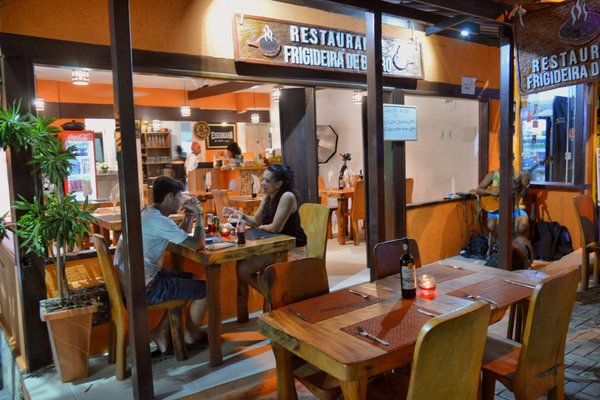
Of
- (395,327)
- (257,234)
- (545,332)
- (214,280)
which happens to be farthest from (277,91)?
(545,332)

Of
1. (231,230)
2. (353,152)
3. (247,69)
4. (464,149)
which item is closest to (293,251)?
(231,230)

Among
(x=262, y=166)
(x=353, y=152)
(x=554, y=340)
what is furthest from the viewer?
(x=353, y=152)

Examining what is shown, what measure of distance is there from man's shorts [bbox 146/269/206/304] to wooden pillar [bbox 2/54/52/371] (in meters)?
0.75

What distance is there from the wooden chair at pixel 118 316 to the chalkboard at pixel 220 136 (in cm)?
866

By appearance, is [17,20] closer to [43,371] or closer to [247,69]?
[247,69]

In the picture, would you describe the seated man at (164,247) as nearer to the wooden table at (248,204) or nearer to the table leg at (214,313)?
the table leg at (214,313)

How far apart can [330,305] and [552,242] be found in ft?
16.1

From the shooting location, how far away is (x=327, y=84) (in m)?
4.77

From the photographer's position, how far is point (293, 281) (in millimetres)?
2547

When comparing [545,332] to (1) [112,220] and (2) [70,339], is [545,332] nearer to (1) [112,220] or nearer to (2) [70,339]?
(2) [70,339]

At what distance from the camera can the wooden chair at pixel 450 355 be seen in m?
1.61

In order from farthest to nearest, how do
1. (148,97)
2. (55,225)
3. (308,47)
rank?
(148,97), (308,47), (55,225)

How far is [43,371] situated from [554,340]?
3.17m

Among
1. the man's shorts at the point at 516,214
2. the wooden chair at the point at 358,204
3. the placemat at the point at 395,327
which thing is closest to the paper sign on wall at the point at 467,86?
the man's shorts at the point at 516,214
